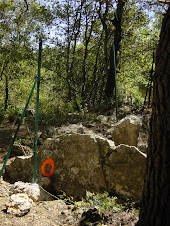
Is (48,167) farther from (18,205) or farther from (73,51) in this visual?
(73,51)

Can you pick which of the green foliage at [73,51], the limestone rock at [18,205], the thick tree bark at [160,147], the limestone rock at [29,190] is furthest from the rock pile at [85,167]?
the green foliage at [73,51]

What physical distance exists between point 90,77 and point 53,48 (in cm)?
226

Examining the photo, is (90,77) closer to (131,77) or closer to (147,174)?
(131,77)

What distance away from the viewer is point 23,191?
3.11 m

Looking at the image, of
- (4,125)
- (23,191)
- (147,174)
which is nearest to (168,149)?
(147,174)

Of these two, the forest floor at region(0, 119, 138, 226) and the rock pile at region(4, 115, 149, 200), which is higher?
the rock pile at region(4, 115, 149, 200)

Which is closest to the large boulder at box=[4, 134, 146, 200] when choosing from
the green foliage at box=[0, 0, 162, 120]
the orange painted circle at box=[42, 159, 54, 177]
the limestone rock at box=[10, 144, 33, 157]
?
the orange painted circle at box=[42, 159, 54, 177]

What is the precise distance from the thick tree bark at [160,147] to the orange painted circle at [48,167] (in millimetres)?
1957

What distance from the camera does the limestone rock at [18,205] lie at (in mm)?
2660

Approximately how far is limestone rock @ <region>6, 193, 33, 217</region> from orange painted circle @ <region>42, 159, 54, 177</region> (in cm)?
73

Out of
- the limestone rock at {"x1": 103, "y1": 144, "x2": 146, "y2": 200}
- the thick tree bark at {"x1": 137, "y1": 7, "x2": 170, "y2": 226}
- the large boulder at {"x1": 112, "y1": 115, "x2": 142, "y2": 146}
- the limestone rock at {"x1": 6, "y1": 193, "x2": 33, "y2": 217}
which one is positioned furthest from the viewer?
the large boulder at {"x1": 112, "y1": 115, "x2": 142, "y2": 146}

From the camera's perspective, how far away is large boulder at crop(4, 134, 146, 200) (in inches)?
128

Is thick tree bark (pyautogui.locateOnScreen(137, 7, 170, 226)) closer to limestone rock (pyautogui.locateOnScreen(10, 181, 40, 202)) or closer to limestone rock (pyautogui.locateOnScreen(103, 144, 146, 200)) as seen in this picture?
limestone rock (pyautogui.locateOnScreen(103, 144, 146, 200))

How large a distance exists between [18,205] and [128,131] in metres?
2.55
